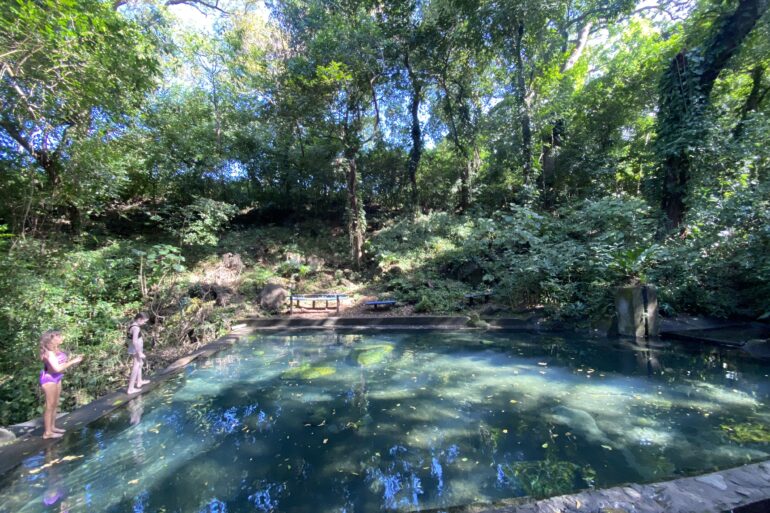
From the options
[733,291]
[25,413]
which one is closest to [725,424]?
[733,291]

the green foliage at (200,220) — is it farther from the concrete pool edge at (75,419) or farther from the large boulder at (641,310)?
the large boulder at (641,310)

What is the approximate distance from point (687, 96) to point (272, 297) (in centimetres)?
1407

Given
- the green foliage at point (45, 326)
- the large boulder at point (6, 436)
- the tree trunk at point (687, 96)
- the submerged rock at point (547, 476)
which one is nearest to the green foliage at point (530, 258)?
the tree trunk at point (687, 96)

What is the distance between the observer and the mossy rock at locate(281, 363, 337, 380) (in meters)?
6.22

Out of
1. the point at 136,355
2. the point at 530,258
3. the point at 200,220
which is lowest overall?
the point at 136,355

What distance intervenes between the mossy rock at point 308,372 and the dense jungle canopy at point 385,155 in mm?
3355

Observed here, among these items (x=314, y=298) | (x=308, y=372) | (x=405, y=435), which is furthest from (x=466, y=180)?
(x=405, y=435)

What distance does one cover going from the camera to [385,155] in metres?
19.1

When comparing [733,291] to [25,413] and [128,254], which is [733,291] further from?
[128,254]

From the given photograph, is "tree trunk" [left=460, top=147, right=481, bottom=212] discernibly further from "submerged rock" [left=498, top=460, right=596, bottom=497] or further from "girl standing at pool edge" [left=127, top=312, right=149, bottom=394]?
"submerged rock" [left=498, top=460, right=596, bottom=497]

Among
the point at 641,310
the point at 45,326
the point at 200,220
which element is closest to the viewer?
the point at 45,326

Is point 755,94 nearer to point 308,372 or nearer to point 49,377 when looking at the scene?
point 308,372

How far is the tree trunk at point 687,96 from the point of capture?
9.39 meters

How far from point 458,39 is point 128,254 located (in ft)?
53.0
